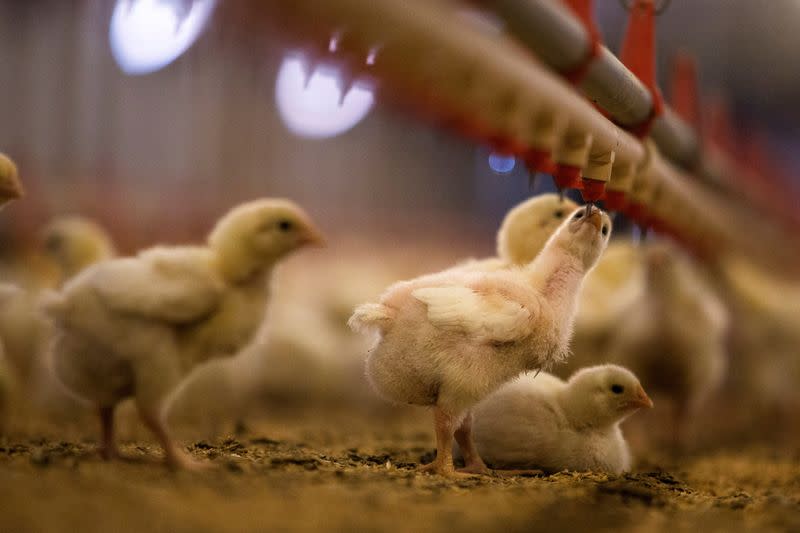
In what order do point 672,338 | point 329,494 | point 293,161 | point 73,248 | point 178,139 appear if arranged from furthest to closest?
point 293,161 → point 178,139 → point 672,338 → point 73,248 → point 329,494

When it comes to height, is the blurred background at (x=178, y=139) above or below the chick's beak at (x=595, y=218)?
above

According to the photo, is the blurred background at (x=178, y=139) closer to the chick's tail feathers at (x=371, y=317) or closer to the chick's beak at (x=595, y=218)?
the chick's beak at (x=595, y=218)

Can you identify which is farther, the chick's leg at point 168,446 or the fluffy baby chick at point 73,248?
the fluffy baby chick at point 73,248

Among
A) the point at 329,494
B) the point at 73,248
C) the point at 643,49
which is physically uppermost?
the point at 643,49

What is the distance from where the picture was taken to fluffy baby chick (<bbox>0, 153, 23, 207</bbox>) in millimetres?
2422

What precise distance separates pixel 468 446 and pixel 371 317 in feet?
1.84

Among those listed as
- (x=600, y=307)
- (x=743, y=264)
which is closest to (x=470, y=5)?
(x=600, y=307)

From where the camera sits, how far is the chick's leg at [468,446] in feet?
8.21

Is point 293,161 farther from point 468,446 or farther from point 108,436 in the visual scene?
point 108,436

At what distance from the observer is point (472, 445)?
255cm

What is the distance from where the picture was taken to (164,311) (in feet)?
7.02

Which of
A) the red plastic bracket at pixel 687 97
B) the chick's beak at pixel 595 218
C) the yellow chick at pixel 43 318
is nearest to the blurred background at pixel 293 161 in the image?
the red plastic bracket at pixel 687 97

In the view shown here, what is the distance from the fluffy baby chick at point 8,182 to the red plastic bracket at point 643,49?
185 cm

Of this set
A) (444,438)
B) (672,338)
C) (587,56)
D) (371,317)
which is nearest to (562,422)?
(444,438)
